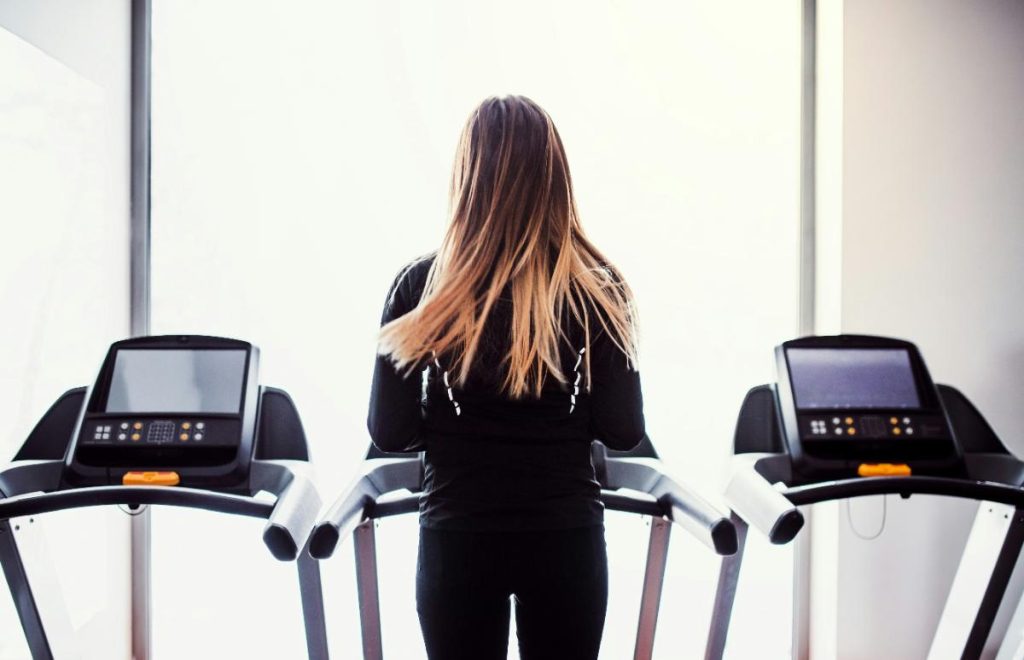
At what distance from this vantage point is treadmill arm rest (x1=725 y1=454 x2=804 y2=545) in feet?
5.29

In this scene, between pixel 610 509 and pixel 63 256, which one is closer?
pixel 610 509

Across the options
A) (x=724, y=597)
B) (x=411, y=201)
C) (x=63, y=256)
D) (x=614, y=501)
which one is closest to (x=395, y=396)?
(x=614, y=501)

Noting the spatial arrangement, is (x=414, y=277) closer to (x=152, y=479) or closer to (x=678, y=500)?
(x=678, y=500)

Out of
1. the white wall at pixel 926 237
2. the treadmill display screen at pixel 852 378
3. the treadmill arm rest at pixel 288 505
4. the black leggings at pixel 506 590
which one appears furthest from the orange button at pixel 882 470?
the treadmill arm rest at pixel 288 505

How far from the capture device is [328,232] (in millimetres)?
2666

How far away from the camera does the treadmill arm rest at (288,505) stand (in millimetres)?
1478

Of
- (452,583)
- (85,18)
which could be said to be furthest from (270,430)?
(85,18)

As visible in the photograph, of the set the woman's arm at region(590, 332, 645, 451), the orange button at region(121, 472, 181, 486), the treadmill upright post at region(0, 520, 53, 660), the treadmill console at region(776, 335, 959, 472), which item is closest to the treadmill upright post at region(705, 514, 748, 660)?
the treadmill console at region(776, 335, 959, 472)

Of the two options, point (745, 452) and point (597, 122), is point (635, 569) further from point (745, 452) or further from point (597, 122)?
point (597, 122)

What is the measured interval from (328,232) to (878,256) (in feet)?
6.10

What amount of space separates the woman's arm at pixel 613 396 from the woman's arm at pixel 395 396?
30 cm

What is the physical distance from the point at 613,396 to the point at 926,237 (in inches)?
70.9

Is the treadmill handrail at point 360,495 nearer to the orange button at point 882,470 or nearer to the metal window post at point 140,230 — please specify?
the orange button at point 882,470

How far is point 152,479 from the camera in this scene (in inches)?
71.7
